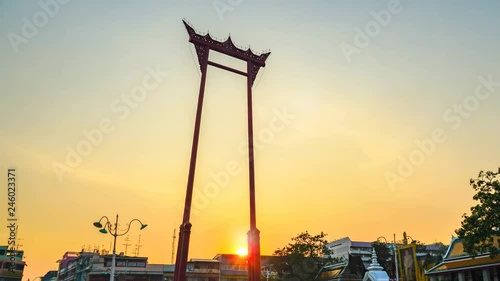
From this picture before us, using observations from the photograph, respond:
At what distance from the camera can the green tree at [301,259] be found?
4400cm

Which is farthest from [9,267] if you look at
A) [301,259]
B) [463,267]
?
[463,267]

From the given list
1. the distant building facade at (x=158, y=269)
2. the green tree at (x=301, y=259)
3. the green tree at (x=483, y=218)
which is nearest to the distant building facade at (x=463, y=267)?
the green tree at (x=483, y=218)

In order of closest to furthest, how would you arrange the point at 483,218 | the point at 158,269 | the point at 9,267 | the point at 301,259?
the point at 483,218, the point at 301,259, the point at 158,269, the point at 9,267

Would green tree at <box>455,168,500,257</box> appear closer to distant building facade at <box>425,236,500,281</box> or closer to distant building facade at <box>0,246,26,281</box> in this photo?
distant building facade at <box>425,236,500,281</box>

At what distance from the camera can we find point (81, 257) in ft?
231

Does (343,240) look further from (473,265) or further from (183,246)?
(183,246)

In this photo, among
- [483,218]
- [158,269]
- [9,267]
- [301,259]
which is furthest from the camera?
[9,267]

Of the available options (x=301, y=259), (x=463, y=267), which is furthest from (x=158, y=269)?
(x=463, y=267)

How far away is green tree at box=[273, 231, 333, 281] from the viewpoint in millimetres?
44000

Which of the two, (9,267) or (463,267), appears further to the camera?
(9,267)

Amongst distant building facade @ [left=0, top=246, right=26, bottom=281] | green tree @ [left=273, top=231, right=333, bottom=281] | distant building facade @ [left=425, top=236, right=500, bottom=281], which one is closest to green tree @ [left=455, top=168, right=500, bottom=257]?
distant building facade @ [left=425, top=236, right=500, bottom=281]

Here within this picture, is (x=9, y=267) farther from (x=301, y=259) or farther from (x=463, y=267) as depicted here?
(x=463, y=267)

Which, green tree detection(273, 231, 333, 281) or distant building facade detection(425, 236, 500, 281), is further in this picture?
green tree detection(273, 231, 333, 281)

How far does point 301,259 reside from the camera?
44.9m
